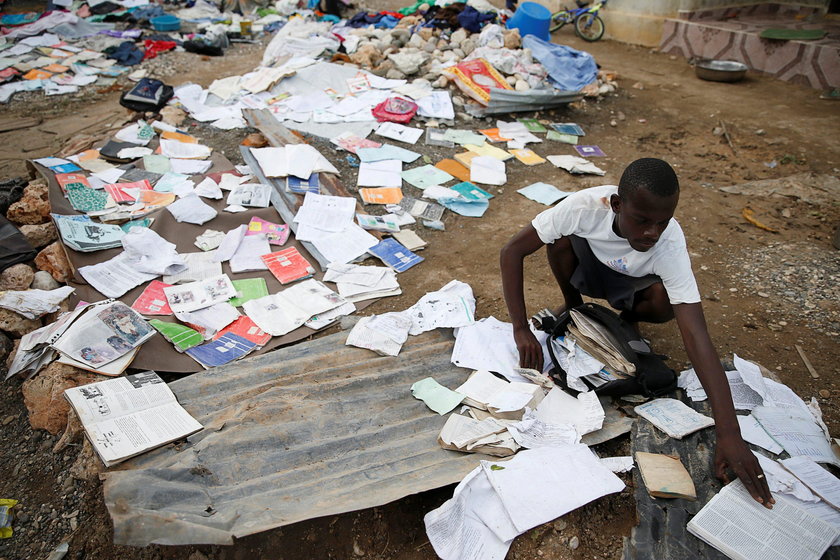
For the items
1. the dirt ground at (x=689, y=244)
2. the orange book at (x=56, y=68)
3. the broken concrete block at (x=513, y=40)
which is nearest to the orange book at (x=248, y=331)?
the dirt ground at (x=689, y=244)

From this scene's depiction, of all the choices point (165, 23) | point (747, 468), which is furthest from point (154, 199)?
point (165, 23)

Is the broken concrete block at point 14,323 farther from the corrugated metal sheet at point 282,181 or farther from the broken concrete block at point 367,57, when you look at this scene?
the broken concrete block at point 367,57

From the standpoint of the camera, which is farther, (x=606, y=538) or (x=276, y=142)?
(x=276, y=142)

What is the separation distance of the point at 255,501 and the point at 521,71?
4.95 metres

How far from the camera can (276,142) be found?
13.3 ft

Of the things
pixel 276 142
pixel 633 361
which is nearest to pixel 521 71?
pixel 276 142

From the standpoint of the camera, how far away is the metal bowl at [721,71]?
5855 millimetres

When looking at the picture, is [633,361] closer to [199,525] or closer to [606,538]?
[606,538]

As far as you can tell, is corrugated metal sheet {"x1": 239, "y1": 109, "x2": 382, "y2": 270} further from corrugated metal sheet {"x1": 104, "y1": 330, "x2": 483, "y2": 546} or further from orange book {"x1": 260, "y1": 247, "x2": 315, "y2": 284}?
corrugated metal sheet {"x1": 104, "y1": 330, "x2": 483, "y2": 546}

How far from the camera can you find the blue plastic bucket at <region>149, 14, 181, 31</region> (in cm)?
781

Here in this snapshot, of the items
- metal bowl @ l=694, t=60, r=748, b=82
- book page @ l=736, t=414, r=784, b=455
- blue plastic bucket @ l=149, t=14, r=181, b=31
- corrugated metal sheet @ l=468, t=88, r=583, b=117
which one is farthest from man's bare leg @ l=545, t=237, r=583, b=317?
blue plastic bucket @ l=149, t=14, r=181, b=31

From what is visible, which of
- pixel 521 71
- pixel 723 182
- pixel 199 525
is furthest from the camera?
pixel 521 71

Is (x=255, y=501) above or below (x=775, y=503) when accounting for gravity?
below

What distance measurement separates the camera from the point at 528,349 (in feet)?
6.90
